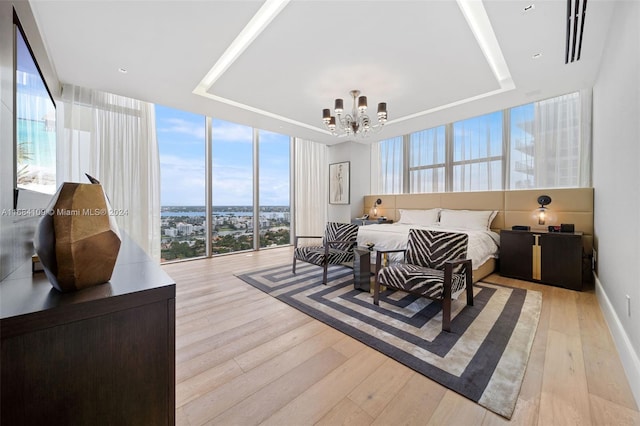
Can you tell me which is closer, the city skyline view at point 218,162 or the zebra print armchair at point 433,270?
the zebra print armchair at point 433,270

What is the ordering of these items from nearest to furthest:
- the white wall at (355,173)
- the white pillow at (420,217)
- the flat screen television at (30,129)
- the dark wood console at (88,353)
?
the dark wood console at (88,353), the flat screen television at (30,129), the white pillow at (420,217), the white wall at (355,173)

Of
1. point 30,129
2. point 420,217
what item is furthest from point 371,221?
point 30,129

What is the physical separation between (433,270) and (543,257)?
195cm

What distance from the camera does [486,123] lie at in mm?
4535

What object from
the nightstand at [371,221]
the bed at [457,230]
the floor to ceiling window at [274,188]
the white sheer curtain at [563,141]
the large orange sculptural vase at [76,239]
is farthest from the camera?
the floor to ceiling window at [274,188]

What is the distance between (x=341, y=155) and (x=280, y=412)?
5.68m

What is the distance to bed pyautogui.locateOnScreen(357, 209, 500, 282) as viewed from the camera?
337 centimetres

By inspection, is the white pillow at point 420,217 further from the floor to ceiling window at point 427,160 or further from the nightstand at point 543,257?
the nightstand at point 543,257

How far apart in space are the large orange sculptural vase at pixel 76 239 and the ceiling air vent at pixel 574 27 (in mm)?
3277

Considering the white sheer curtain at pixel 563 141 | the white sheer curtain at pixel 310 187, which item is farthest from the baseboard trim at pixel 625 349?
the white sheer curtain at pixel 310 187

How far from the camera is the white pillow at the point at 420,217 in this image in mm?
4820

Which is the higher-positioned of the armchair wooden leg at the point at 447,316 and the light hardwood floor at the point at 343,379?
the armchair wooden leg at the point at 447,316

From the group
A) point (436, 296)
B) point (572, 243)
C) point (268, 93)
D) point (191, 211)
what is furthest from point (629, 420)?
point (191, 211)

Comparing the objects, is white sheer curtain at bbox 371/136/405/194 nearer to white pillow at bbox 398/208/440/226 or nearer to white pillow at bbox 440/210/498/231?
white pillow at bbox 398/208/440/226
